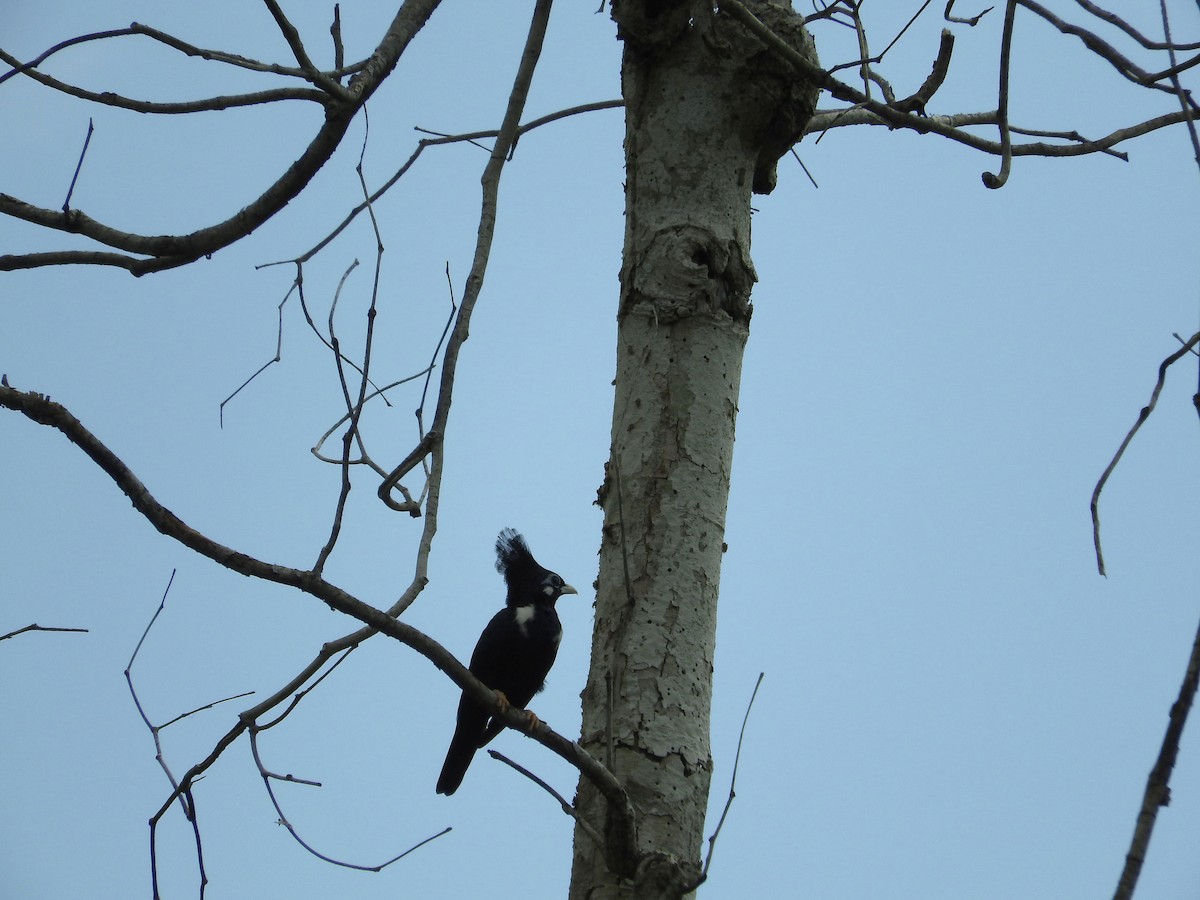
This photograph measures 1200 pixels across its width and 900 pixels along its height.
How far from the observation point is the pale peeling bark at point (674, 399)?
8.51 feet

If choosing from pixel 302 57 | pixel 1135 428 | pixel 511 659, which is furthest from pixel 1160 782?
pixel 511 659

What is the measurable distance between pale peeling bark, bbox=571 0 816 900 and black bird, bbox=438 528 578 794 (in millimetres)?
2653

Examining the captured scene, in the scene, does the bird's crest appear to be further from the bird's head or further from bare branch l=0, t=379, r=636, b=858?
bare branch l=0, t=379, r=636, b=858

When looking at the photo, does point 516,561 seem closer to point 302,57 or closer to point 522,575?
point 522,575

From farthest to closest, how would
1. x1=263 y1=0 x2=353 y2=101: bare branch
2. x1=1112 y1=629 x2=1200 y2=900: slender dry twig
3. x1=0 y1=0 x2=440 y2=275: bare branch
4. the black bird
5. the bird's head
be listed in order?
the bird's head, the black bird, x1=0 y1=0 x2=440 y2=275: bare branch, x1=263 y1=0 x2=353 y2=101: bare branch, x1=1112 y1=629 x2=1200 y2=900: slender dry twig

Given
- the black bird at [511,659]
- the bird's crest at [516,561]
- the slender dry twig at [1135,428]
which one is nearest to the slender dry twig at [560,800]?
the slender dry twig at [1135,428]

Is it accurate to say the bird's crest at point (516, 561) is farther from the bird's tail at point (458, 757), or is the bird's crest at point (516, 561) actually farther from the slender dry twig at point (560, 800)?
the slender dry twig at point (560, 800)

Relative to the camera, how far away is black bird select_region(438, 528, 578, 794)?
18.3ft

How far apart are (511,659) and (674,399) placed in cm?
303

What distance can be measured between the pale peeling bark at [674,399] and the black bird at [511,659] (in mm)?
2653

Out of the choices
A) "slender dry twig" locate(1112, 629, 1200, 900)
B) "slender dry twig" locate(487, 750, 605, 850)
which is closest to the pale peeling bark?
"slender dry twig" locate(487, 750, 605, 850)

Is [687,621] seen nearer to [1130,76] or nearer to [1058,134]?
[1130,76]

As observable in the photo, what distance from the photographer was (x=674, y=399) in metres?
2.90

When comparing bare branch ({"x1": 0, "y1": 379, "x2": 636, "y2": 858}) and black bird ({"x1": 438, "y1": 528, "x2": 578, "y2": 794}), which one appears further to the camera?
black bird ({"x1": 438, "y1": 528, "x2": 578, "y2": 794})
